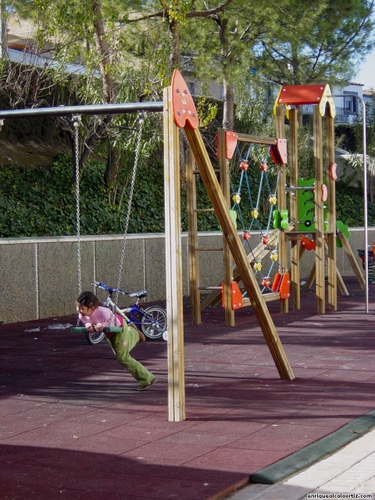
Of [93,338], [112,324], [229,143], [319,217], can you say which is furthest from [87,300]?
[319,217]

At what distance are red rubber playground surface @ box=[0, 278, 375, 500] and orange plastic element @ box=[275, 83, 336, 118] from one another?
4.22 metres

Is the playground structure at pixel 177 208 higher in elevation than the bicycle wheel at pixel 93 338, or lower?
higher

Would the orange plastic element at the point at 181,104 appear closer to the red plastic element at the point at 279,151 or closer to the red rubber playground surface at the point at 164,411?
the red rubber playground surface at the point at 164,411

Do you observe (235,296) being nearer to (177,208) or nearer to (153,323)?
(153,323)

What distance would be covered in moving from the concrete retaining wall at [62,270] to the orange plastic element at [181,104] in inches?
271

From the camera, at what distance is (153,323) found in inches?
461

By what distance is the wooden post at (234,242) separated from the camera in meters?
7.68

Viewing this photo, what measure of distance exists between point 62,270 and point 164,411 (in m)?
7.61

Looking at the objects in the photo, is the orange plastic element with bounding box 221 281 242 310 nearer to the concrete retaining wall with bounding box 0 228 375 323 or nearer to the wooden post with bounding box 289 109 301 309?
the wooden post with bounding box 289 109 301 309

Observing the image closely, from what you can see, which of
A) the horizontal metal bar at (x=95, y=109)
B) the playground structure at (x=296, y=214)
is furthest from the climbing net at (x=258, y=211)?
the horizontal metal bar at (x=95, y=109)

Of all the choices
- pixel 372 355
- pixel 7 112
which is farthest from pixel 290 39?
pixel 7 112

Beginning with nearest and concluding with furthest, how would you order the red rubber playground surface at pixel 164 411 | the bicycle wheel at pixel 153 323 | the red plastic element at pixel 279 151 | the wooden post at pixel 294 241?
the red rubber playground surface at pixel 164 411 → the bicycle wheel at pixel 153 323 → the red plastic element at pixel 279 151 → the wooden post at pixel 294 241

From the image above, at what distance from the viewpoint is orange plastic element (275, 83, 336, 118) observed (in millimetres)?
14711

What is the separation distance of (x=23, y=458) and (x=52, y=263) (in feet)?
28.7
